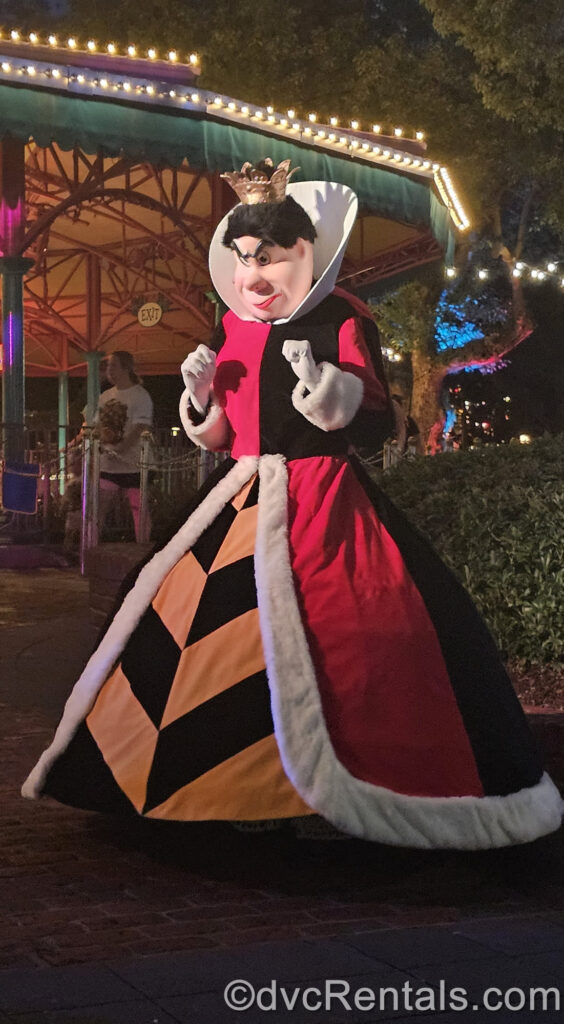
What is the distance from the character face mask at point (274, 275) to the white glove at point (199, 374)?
221mm

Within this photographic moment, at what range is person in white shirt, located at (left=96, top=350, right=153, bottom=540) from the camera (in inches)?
436

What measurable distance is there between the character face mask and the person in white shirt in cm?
714

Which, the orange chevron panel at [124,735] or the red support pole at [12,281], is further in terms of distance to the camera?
the red support pole at [12,281]

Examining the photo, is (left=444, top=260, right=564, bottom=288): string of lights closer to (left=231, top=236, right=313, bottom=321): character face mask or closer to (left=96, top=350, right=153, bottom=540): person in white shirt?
(left=96, top=350, right=153, bottom=540): person in white shirt

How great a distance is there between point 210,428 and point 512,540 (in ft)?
6.38

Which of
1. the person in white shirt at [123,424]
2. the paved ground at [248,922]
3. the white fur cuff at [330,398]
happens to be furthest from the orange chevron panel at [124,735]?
the person in white shirt at [123,424]

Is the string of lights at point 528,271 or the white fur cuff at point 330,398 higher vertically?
the string of lights at point 528,271

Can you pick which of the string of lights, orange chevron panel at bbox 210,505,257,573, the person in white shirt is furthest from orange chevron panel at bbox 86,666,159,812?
the string of lights

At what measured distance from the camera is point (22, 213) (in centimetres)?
1313

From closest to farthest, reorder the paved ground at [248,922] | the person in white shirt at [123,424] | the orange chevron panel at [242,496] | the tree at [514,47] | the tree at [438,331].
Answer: the paved ground at [248,922]
the orange chevron panel at [242,496]
the person in white shirt at [123,424]
the tree at [514,47]
the tree at [438,331]

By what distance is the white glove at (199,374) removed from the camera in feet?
12.9

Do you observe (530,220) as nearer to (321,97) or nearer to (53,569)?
(321,97)

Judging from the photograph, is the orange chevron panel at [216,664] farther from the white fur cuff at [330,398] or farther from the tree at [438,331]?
the tree at [438,331]

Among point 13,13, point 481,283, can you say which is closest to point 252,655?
point 481,283
